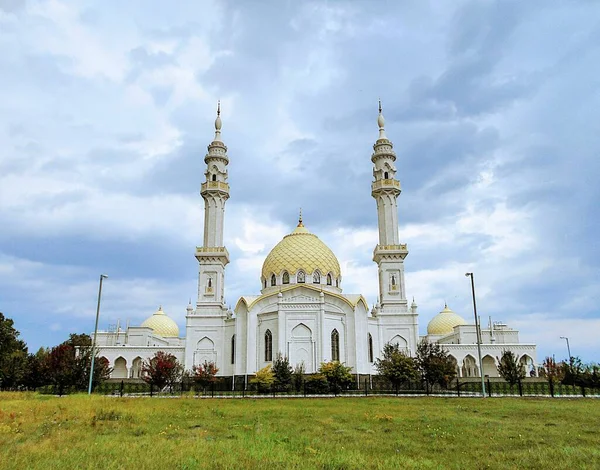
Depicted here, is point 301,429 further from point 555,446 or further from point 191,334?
point 191,334

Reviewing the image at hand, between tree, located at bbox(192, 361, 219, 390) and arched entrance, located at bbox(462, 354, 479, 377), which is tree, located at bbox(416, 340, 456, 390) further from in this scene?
arched entrance, located at bbox(462, 354, 479, 377)

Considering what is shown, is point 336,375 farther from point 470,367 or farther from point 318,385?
point 470,367

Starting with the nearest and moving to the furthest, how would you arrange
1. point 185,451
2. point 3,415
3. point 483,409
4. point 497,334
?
point 185,451, point 3,415, point 483,409, point 497,334

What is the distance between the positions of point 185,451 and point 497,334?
5420 cm

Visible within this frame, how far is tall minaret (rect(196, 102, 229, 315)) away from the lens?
49812 millimetres

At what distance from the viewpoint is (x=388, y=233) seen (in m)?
50.8

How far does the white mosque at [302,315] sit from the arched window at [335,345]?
3.4 inches

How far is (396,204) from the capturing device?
51812 millimetres

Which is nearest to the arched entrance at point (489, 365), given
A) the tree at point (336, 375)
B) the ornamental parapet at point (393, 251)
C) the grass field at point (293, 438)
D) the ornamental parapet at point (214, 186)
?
the ornamental parapet at point (393, 251)

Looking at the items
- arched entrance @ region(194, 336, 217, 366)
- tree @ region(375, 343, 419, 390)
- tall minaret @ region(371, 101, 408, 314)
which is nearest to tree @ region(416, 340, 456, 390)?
tree @ region(375, 343, 419, 390)

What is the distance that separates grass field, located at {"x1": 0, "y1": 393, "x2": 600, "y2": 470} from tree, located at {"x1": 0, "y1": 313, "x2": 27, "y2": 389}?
2485cm

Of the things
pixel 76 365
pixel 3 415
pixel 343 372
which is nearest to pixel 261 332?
pixel 343 372

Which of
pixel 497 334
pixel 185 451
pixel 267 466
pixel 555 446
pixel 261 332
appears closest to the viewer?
pixel 267 466

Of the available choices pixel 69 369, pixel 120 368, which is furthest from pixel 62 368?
pixel 120 368
